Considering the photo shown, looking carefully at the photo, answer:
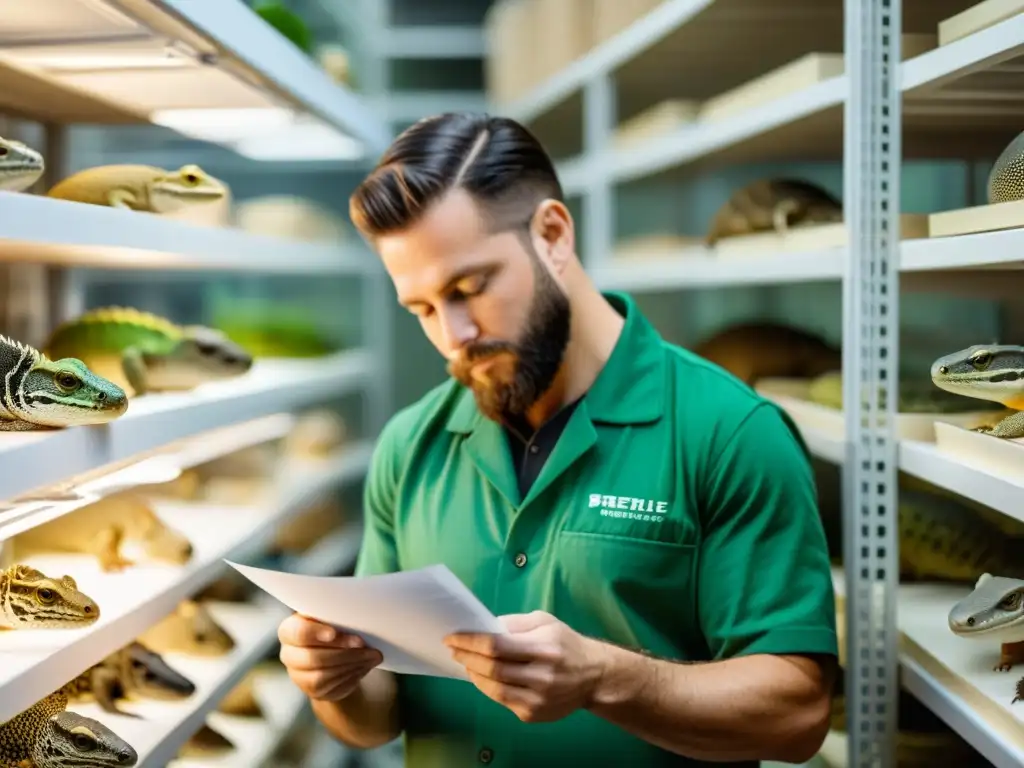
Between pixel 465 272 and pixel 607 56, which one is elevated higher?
pixel 607 56

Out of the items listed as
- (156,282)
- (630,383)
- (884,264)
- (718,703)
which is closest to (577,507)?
(630,383)

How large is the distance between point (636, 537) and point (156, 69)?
1.28m

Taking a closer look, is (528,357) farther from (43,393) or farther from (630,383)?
(43,393)

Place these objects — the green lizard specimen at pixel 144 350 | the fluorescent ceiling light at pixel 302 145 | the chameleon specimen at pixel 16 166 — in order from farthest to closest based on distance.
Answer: the fluorescent ceiling light at pixel 302 145 → the green lizard specimen at pixel 144 350 → the chameleon specimen at pixel 16 166

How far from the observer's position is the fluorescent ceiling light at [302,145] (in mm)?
3076

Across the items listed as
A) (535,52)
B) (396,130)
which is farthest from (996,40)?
(396,130)

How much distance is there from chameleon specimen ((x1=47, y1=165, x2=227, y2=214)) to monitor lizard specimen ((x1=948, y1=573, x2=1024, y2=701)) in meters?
1.46

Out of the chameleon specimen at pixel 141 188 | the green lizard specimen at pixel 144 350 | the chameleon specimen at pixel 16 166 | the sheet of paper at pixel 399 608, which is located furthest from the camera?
the green lizard specimen at pixel 144 350

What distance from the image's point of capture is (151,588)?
1.87 meters

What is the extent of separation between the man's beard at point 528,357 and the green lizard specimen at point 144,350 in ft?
2.38

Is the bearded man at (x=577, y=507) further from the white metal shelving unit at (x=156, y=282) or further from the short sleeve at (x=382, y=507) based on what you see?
the white metal shelving unit at (x=156, y=282)

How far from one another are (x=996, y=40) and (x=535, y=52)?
2525 mm

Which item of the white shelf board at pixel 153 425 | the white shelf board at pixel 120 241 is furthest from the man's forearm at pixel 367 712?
the white shelf board at pixel 120 241

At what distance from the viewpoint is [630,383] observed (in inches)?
68.1
